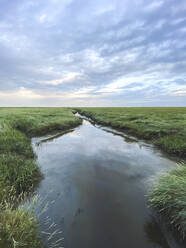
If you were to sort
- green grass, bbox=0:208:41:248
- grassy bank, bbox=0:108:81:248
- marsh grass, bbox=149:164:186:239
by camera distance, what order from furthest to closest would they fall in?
1. marsh grass, bbox=149:164:186:239
2. grassy bank, bbox=0:108:81:248
3. green grass, bbox=0:208:41:248

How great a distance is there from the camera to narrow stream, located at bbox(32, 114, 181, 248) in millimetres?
3223

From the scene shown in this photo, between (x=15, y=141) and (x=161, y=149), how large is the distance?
37.9ft

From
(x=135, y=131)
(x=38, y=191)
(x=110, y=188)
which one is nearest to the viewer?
(x=38, y=191)

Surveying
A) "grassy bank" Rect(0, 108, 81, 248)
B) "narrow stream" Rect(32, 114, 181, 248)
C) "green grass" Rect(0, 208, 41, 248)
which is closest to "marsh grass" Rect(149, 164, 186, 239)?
"narrow stream" Rect(32, 114, 181, 248)

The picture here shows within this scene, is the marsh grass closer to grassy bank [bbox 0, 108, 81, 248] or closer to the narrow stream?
the narrow stream

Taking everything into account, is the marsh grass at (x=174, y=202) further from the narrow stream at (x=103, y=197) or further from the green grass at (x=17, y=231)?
the green grass at (x=17, y=231)

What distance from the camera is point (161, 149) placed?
9.94 metres

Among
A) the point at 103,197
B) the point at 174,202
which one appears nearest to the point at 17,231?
the point at 103,197

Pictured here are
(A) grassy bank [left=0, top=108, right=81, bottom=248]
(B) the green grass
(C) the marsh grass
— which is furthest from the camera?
(C) the marsh grass

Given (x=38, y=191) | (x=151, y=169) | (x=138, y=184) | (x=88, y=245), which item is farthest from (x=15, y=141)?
(x=151, y=169)

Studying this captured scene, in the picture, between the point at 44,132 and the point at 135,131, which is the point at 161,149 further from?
the point at 44,132

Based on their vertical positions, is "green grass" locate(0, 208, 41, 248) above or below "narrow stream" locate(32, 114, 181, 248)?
above

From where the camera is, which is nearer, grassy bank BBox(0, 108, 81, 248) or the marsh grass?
grassy bank BBox(0, 108, 81, 248)

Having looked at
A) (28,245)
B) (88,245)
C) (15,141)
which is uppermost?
(15,141)
